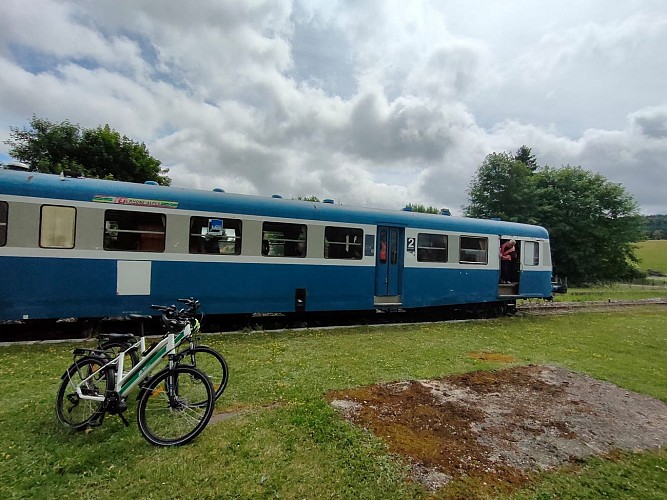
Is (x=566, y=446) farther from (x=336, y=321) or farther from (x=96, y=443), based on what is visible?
(x=336, y=321)

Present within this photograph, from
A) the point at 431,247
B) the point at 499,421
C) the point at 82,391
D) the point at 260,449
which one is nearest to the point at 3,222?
the point at 82,391

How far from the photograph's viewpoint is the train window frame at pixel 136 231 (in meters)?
8.42

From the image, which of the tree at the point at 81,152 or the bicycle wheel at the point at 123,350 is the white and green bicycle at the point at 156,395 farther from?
the tree at the point at 81,152

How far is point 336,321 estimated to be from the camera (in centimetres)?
1198

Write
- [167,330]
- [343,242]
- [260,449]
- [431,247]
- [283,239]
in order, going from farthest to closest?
[431,247], [343,242], [283,239], [167,330], [260,449]

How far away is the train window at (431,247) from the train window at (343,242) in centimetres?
210

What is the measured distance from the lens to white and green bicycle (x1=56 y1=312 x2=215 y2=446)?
12.8ft

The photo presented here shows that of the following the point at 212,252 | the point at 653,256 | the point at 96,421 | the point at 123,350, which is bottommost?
the point at 96,421

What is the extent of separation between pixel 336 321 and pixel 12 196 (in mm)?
8184

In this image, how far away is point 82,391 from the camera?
413cm

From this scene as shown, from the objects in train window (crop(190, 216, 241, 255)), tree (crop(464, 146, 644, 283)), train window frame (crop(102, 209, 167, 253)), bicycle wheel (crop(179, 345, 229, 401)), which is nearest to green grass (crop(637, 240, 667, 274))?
tree (crop(464, 146, 644, 283))

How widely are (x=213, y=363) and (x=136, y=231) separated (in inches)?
186

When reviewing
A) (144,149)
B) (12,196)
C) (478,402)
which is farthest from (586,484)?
(144,149)

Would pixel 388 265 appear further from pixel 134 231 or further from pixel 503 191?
pixel 503 191
